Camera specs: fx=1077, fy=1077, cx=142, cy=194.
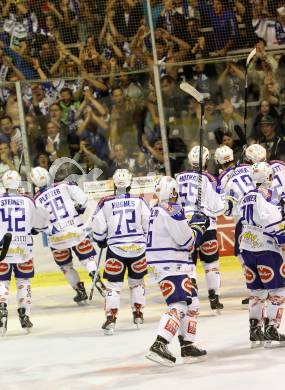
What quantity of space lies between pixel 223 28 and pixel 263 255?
17.8ft

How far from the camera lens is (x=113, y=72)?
40.9 ft

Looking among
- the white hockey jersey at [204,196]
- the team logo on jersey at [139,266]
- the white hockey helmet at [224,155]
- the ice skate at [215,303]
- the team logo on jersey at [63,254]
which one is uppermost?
the white hockey helmet at [224,155]

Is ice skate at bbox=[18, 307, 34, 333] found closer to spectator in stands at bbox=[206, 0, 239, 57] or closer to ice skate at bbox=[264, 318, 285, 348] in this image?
ice skate at bbox=[264, 318, 285, 348]

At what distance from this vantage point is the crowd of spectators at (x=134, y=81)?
38.9ft

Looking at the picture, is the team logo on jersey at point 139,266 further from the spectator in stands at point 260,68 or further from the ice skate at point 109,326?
the spectator in stands at point 260,68

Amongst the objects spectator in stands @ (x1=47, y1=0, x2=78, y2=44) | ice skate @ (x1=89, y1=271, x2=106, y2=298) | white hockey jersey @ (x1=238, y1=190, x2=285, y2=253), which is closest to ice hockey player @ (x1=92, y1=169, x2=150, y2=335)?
ice skate @ (x1=89, y1=271, x2=106, y2=298)

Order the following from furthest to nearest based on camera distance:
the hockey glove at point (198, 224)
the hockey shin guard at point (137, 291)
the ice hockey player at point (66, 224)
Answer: the ice hockey player at point (66, 224) → the hockey shin guard at point (137, 291) → the hockey glove at point (198, 224)

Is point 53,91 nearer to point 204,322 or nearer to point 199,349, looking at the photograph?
point 204,322

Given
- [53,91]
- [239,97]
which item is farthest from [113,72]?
[239,97]

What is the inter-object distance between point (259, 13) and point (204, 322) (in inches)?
180

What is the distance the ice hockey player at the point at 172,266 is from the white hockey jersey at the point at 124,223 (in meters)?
1.78

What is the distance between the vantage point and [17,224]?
30.9 ft

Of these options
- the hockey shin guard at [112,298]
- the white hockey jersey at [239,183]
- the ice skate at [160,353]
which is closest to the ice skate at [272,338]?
the ice skate at [160,353]

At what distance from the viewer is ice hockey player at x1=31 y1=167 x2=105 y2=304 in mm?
10320
